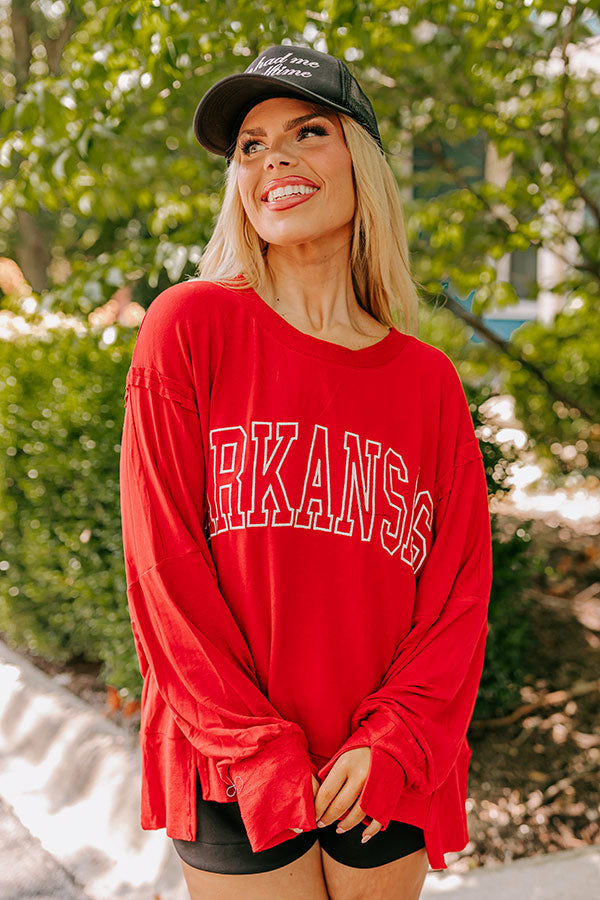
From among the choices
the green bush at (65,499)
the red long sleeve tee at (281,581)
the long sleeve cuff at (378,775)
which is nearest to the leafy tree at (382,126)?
the green bush at (65,499)

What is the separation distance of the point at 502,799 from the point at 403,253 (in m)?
2.27

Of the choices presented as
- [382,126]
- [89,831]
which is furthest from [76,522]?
[382,126]

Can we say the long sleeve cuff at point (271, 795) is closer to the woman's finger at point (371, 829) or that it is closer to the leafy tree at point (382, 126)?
the woman's finger at point (371, 829)

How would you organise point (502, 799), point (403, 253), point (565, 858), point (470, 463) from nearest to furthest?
point (470, 463) < point (403, 253) < point (565, 858) < point (502, 799)

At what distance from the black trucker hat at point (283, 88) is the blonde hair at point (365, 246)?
0.05m

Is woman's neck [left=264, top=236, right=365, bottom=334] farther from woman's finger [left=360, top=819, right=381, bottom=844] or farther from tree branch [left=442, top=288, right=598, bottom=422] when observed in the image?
tree branch [left=442, top=288, right=598, bottom=422]

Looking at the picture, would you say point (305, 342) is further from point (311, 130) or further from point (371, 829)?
point (371, 829)

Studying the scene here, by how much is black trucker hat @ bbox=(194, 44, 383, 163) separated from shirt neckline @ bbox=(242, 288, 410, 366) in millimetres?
388

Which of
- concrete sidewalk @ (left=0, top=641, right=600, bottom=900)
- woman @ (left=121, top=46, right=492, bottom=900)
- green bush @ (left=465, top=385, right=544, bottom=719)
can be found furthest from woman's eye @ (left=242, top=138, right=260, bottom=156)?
concrete sidewalk @ (left=0, top=641, right=600, bottom=900)

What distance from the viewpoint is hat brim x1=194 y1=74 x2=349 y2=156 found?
166cm

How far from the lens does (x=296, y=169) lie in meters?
1.73

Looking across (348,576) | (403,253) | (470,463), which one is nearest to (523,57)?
(403,253)

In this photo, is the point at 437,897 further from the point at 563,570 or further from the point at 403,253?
Answer: the point at 563,570

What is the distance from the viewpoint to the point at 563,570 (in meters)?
5.32
